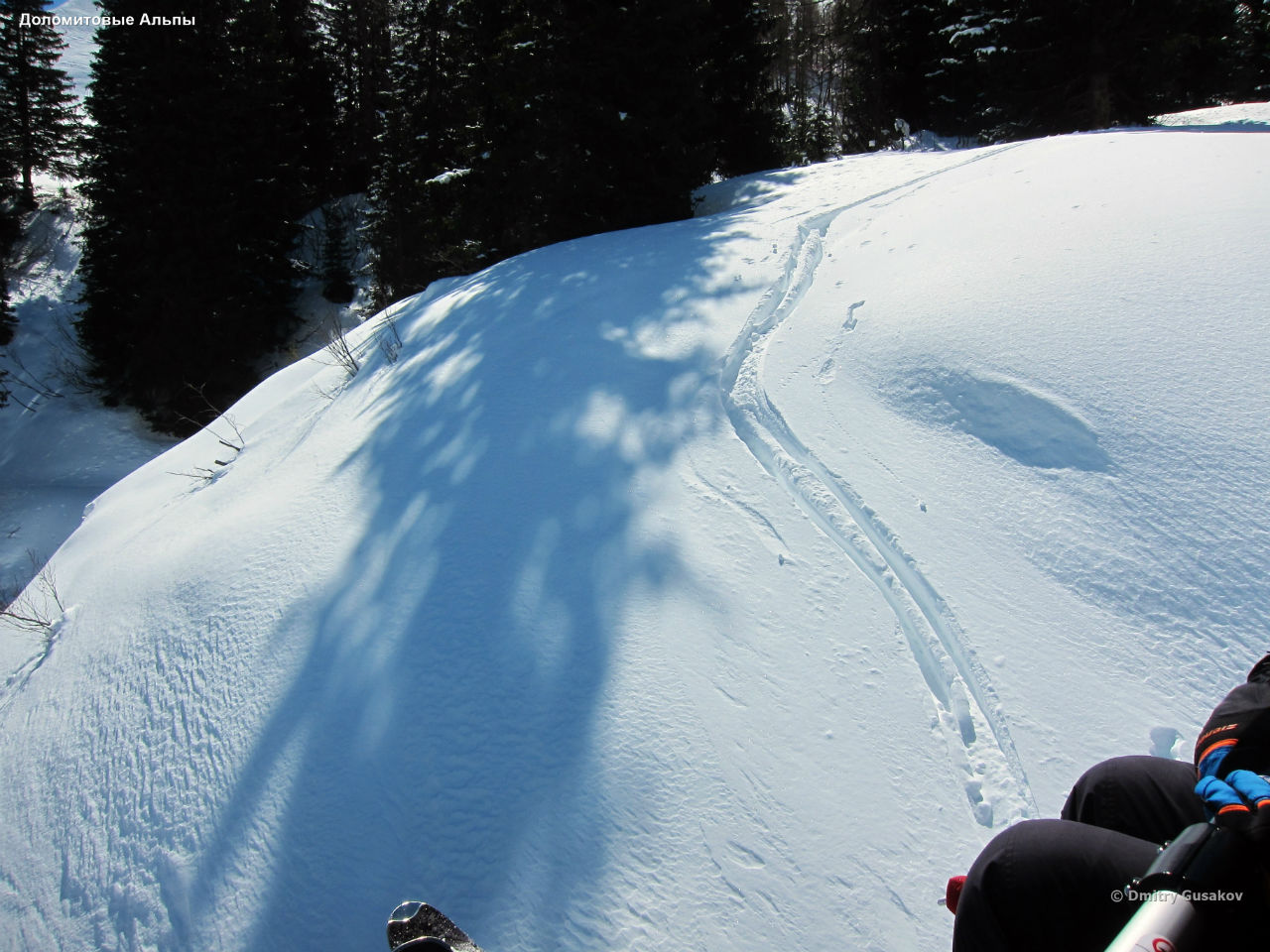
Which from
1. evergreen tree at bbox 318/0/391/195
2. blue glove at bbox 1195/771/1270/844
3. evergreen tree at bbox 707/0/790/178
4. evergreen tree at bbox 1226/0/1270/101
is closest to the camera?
blue glove at bbox 1195/771/1270/844

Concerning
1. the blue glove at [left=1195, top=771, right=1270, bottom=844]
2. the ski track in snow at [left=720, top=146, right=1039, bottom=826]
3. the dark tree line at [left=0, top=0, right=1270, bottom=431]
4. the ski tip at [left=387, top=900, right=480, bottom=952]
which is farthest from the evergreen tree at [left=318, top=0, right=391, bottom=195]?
the blue glove at [left=1195, top=771, right=1270, bottom=844]

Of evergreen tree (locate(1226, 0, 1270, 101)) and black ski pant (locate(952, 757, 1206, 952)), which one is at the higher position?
evergreen tree (locate(1226, 0, 1270, 101))

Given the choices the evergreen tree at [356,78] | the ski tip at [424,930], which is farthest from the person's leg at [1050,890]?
the evergreen tree at [356,78]

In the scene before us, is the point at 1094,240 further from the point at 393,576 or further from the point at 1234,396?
the point at 393,576

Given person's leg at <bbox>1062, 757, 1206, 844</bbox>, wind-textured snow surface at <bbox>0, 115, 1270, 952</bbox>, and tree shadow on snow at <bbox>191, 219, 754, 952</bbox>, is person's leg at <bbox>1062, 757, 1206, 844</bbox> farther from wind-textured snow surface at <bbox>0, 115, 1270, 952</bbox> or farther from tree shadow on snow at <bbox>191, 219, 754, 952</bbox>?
tree shadow on snow at <bbox>191, 219, 754, 952</bbox>

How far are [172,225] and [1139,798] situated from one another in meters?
21.2

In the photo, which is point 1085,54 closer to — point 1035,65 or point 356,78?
point 1035,65

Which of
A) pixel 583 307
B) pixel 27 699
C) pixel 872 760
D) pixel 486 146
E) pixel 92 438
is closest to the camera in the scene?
pixel 872 760

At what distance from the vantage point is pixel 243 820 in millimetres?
2125

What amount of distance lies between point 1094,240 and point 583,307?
3478 millimetres

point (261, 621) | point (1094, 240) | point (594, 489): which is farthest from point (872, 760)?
point (1094, 240)

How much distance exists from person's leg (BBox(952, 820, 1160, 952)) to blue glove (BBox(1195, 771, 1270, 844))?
136 mm

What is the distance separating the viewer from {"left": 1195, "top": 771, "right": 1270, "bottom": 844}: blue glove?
1.16m

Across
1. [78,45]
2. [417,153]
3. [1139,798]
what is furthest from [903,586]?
[78,45]
